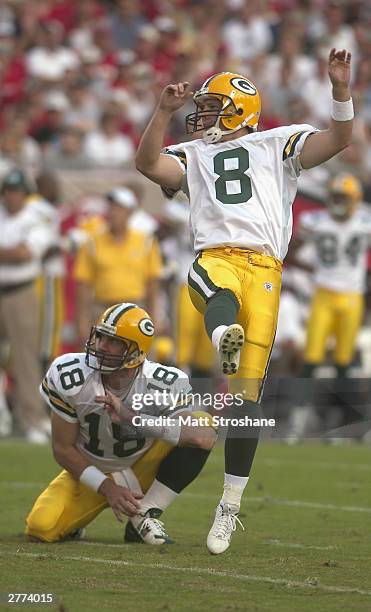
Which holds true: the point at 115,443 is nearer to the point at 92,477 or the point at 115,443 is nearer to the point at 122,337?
the point at 92,477

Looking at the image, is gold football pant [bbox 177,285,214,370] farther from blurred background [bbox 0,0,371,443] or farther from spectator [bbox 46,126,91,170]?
spectator [bbox 46,126,91,170]

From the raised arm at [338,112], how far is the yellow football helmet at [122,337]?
3.19 feet

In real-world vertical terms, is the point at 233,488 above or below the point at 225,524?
above

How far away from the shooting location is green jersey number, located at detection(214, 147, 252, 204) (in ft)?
16.7

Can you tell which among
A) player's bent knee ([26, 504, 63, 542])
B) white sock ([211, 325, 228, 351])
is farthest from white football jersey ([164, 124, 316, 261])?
player's bent knee ([26, 504, 63, 542])

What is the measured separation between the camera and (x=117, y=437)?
5.22m

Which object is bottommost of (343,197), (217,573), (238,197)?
(217,573)

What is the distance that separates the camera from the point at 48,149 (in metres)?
12.5

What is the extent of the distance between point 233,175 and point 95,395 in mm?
1039

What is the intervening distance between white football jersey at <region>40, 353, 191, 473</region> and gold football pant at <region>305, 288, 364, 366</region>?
4.90 meters

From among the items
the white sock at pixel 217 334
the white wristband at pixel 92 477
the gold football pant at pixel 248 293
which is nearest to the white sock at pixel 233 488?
the gold football pant at pixel 248 293

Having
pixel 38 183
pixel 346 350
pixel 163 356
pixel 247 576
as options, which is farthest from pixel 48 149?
pixel 247 576

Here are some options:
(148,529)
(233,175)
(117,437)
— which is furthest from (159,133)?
(148,529)

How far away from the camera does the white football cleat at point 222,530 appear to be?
15.8ft
